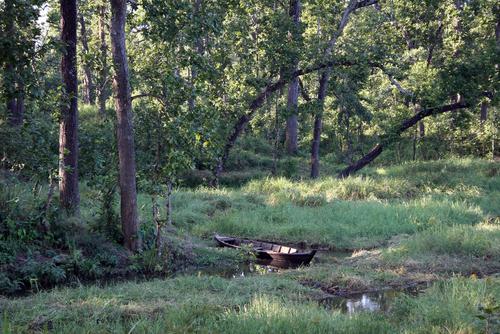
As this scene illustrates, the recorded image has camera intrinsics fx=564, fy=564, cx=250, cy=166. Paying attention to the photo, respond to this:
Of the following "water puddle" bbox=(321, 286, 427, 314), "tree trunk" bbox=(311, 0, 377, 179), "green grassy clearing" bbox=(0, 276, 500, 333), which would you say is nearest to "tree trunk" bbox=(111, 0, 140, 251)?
"green grassy clearing" bbox=(0, 276, 500, 333)

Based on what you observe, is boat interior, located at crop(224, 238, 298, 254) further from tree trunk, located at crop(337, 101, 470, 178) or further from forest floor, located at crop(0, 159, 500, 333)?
tree trunk, located at crop(337, 101, 470, 178)

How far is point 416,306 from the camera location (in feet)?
28.2

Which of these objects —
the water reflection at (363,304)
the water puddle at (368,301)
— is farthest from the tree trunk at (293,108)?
the water reflection at (363,304)

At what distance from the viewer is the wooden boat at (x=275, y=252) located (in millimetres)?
13242

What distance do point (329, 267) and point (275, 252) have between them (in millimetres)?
1426

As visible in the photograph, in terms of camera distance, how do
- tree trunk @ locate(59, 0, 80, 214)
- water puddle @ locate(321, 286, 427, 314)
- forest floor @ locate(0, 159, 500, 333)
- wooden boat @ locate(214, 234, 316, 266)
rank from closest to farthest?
forest floor @ locate(0, 159, 500, 333) → water puddle @ locate(321, 286, 427, 314) → tree trunk @ locate(59, 0, 80, 214) → wooden boat @ locate(214, 234, 316, 266)

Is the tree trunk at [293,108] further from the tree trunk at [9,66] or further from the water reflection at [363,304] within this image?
the tree trunk at [9,66]

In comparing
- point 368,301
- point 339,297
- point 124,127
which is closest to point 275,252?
point 339,297

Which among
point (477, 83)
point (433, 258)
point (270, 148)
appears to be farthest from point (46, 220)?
point (270, 148)

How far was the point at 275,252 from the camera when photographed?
1355 centimetres

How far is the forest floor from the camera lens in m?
7.41

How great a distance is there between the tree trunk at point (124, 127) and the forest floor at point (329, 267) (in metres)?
1.15

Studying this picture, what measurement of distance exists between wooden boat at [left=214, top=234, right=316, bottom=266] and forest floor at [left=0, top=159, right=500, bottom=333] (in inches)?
12.8

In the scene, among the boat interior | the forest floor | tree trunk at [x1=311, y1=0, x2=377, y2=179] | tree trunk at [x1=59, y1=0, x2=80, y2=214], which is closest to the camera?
the forest floor
